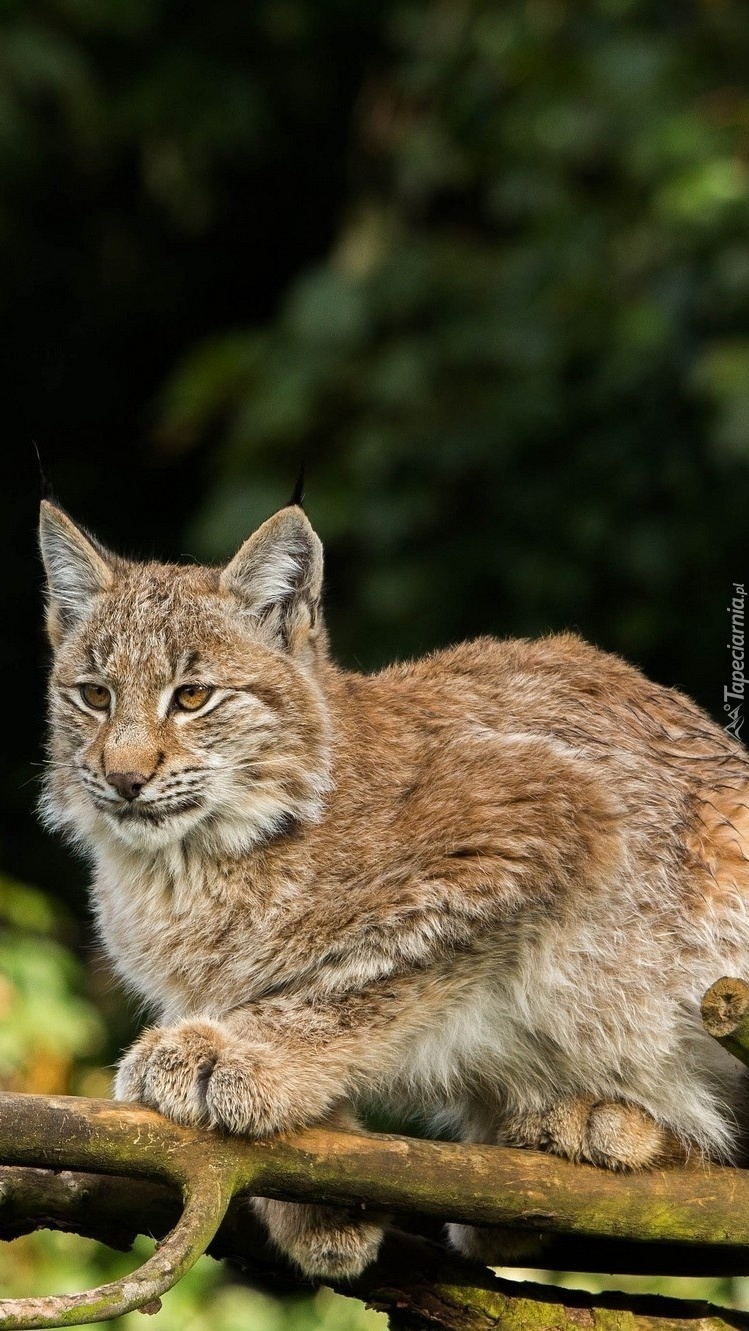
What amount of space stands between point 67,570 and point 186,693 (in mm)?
689

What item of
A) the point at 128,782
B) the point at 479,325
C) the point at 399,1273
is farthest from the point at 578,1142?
the point at 479,325

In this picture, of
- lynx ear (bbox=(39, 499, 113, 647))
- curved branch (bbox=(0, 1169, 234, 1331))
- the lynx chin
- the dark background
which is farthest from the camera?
the dark background

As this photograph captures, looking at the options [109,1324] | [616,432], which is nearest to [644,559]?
[616,432]

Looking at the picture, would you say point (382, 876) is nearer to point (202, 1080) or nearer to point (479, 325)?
point (202, 1080)

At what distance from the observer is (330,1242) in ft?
14.0

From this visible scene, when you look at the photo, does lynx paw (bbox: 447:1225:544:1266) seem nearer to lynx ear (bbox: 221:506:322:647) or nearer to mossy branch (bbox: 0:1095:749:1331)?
mossy branch (bbox: 0:1095:749:1331)

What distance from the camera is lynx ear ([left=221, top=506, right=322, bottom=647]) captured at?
4906 mm

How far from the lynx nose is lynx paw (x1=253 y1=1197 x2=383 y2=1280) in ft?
3.44

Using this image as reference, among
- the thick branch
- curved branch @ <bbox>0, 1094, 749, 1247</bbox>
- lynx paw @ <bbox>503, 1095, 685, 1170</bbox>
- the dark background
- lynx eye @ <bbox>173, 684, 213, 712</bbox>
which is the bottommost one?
the thick branch

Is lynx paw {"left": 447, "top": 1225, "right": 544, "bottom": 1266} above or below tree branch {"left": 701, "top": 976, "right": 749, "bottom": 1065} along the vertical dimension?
below

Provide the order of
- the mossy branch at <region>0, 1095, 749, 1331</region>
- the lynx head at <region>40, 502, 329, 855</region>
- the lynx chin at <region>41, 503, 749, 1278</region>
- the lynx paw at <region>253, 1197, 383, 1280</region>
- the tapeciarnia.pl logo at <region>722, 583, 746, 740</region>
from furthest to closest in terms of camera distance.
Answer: the tapeciarnia.pl logo at <region>722, 583, 746, 740</region> → the lynx head at <region>40, 502, 329, 855</region> → the lynx chin at <region>41, 503, 749, 1278</region> → the lynx paw at <region>253, 1197, 383, 1280</region> → the mossy branch at <region>0, 1095, 749, 1331</region>

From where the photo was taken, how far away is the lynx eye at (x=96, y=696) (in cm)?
471

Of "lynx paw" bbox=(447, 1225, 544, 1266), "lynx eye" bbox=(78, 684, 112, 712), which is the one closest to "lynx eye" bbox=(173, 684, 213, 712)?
"lynx eye" bbox=(78, 684, 112, 712)

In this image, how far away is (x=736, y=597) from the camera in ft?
26.2
